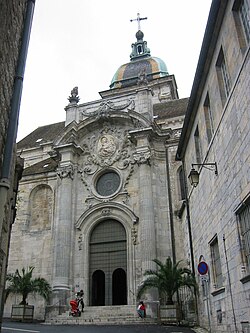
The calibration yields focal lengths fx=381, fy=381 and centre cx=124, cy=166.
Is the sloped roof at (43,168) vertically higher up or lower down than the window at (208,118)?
higher up

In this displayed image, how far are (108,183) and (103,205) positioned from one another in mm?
1638

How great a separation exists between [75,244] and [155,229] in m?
5.02

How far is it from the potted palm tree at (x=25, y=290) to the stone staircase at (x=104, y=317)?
4.62 feet

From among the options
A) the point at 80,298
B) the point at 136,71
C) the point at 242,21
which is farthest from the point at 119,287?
the point at 136,71

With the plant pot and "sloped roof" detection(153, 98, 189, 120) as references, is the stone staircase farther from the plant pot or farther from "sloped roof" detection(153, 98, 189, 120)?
"sloped roof" detection(153, 98, 189, 120)

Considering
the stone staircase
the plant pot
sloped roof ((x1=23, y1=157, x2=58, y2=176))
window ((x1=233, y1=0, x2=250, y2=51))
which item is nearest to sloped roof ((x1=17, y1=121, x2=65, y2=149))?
sloped roof ((x1=23, y1=157, x2=58, y2=176))

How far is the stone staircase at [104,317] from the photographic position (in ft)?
56.7

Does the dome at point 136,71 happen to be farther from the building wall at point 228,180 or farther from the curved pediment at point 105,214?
the building wall at point 228,180

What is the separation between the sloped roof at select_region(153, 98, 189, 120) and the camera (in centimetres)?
2791

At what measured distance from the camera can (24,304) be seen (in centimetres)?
1991

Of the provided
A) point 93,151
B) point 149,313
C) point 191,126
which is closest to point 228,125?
point 191,126

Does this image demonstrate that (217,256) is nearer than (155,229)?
Yes

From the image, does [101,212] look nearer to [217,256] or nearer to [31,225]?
[31,225]

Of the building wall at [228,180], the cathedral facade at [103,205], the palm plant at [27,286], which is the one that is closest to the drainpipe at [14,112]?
the building wall at [228,180]
